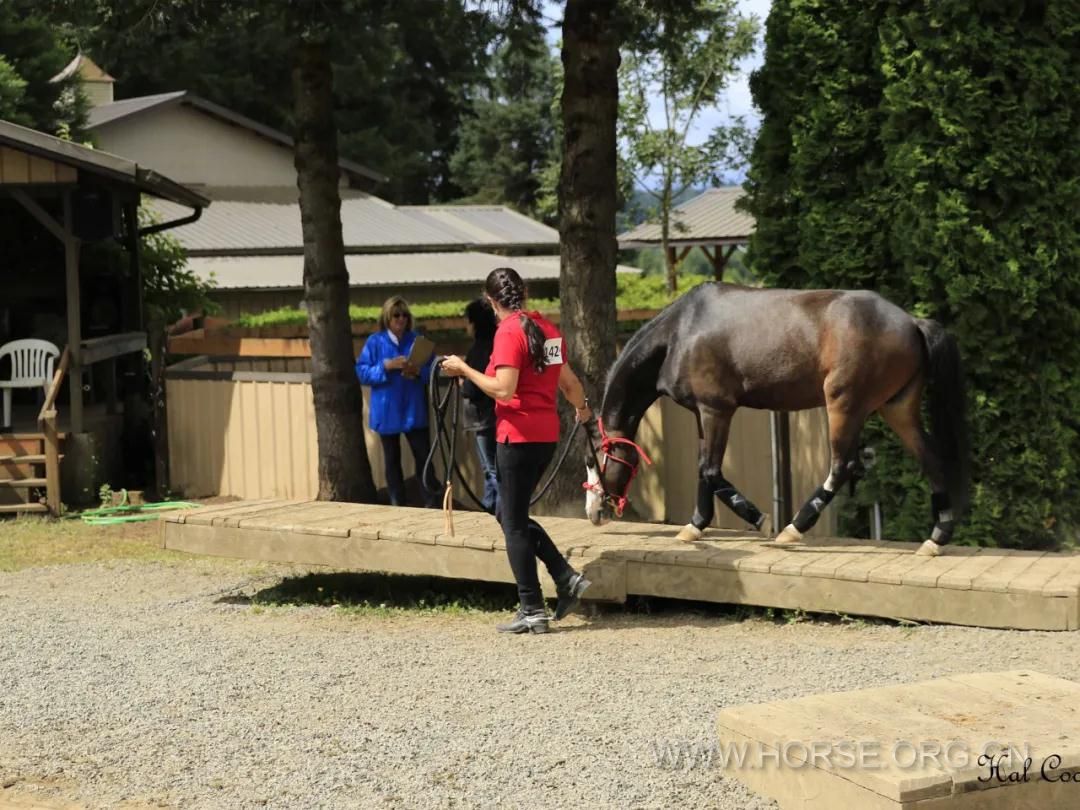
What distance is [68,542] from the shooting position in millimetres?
12070

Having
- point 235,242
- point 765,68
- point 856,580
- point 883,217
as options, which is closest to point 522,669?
point 856,580

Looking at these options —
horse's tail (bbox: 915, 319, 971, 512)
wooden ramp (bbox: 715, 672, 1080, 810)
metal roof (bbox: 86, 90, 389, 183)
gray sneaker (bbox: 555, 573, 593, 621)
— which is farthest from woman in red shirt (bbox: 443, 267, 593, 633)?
metal roof (bbox: 86, 90, 389, 183)

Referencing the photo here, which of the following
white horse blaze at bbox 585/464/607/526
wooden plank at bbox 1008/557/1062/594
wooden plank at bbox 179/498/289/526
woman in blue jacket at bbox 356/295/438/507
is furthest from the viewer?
woman in blue jacket at bbox 356/295/438/507

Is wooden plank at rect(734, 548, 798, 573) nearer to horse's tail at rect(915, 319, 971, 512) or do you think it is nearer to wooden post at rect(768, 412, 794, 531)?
horse's tail at rect(915, 319, 971, 512)

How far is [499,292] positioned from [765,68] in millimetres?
3484

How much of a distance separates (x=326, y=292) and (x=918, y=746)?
358 inches

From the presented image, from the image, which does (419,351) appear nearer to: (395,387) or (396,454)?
(395,387)

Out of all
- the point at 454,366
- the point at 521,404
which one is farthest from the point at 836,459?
the point at 454,366

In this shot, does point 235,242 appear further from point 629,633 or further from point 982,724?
point 982,724

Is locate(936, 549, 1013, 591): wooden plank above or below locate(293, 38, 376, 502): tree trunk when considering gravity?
below

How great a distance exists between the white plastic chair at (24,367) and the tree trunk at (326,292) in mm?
3538

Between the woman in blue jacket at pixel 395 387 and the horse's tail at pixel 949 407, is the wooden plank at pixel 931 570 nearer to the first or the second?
the horse's tail at pixel 949 407

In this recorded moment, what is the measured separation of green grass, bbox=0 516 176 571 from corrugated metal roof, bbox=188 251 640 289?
18.1 metres

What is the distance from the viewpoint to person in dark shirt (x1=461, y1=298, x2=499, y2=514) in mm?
10070
